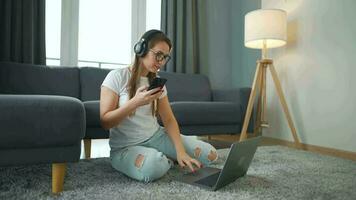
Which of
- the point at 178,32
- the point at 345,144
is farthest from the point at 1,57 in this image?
the point at 345,144

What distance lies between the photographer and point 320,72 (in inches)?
88.4

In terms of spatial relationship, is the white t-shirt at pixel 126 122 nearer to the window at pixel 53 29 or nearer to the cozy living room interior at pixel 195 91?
the cozy living room interior at pixel 195 91

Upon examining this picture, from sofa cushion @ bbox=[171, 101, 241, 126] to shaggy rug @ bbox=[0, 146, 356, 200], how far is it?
64 cm

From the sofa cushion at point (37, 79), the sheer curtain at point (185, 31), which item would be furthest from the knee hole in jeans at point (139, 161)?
the sheer curtain at point (185, 31)

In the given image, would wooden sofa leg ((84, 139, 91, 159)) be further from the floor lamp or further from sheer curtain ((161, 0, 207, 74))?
sheer curtain ((161, 0, 207, 74))

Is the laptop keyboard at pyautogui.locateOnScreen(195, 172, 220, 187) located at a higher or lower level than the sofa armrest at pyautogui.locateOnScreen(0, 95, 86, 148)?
lower

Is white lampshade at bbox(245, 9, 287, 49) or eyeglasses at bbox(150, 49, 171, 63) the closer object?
eyeglasses at bbox(150, 49, 171, 63)

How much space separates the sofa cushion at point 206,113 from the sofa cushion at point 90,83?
2.36ft

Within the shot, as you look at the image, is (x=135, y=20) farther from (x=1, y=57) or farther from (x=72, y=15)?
(x=1, y=57)

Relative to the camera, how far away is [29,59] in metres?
2.47

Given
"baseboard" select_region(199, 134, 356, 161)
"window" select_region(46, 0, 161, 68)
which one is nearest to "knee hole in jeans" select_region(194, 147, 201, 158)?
"baseboard" select_region(199, 134, 356, 161)

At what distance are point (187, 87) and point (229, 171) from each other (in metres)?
1.75

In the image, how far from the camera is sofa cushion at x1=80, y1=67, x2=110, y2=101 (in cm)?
242

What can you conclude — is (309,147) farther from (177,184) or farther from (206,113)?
(177,184)
